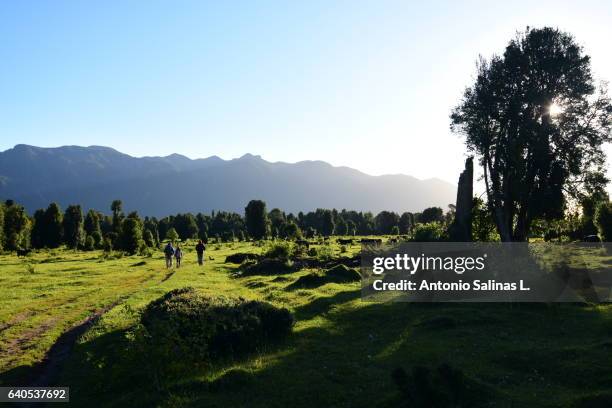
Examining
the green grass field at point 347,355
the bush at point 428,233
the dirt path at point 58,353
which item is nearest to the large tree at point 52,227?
the green grass field at point 347,355

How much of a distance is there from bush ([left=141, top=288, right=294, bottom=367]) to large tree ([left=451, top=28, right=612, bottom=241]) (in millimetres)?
Answer: 21006

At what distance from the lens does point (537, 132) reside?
30547mm

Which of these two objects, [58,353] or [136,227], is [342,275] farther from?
[136,227]

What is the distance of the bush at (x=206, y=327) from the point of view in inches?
522

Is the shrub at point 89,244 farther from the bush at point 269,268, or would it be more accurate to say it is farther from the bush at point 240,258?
the bush at point 269,268

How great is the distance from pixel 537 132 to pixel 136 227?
51798 mm

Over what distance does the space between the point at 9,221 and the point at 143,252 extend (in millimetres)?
28662

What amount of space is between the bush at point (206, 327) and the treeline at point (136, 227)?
4894 cm

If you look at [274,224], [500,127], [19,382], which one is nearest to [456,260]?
[500,127]

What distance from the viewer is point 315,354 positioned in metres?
14.9

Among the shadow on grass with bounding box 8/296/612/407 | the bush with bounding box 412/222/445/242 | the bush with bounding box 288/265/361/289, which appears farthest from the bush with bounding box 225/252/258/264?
the shadow on grass with bounding box 8/296/612/407

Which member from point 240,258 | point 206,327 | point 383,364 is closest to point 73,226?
point 240,258

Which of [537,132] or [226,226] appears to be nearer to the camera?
[537,132]

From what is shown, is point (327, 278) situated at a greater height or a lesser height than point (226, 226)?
lesser
